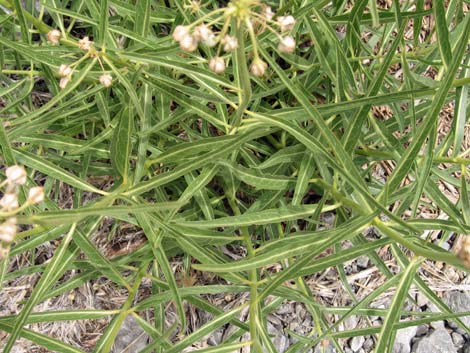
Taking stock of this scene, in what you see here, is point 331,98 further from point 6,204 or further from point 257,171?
point 6,204

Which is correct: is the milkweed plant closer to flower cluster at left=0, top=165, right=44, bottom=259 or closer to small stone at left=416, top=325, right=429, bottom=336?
flower cluster at left=0, top=165, right=44, bottom=259

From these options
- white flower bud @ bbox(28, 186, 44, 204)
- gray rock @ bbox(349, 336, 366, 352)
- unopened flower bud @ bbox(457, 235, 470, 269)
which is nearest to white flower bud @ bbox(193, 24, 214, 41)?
white flower bud @ bbox(28, 186, 44, 204)

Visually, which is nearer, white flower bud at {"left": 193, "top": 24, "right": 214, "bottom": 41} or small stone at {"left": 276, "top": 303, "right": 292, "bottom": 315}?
white flower bud at {"left": 193, "top": 24, "right": 214, "bottom": 41}

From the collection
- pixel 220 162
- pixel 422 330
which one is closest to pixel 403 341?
pixel 422 330

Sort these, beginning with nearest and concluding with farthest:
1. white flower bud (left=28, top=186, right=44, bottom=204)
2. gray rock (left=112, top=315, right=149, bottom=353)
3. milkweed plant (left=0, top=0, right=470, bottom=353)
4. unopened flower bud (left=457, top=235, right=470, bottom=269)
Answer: unopened flower bud (left=457, top=235, right=470, bottom=269) < white flower bud (left=28, top=186, right=44, bottom=204) < milkweed plant (left=0, top=0, right=470, bottom=353) < gray rock (left=112, top=315, right=149, bottom=353)

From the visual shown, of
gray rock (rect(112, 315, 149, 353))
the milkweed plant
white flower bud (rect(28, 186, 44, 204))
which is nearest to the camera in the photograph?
white flower bud (rect(28, 186, 44, 204))

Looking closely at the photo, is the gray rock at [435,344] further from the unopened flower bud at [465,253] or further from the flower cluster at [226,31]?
the flower cluster at [226,31]
